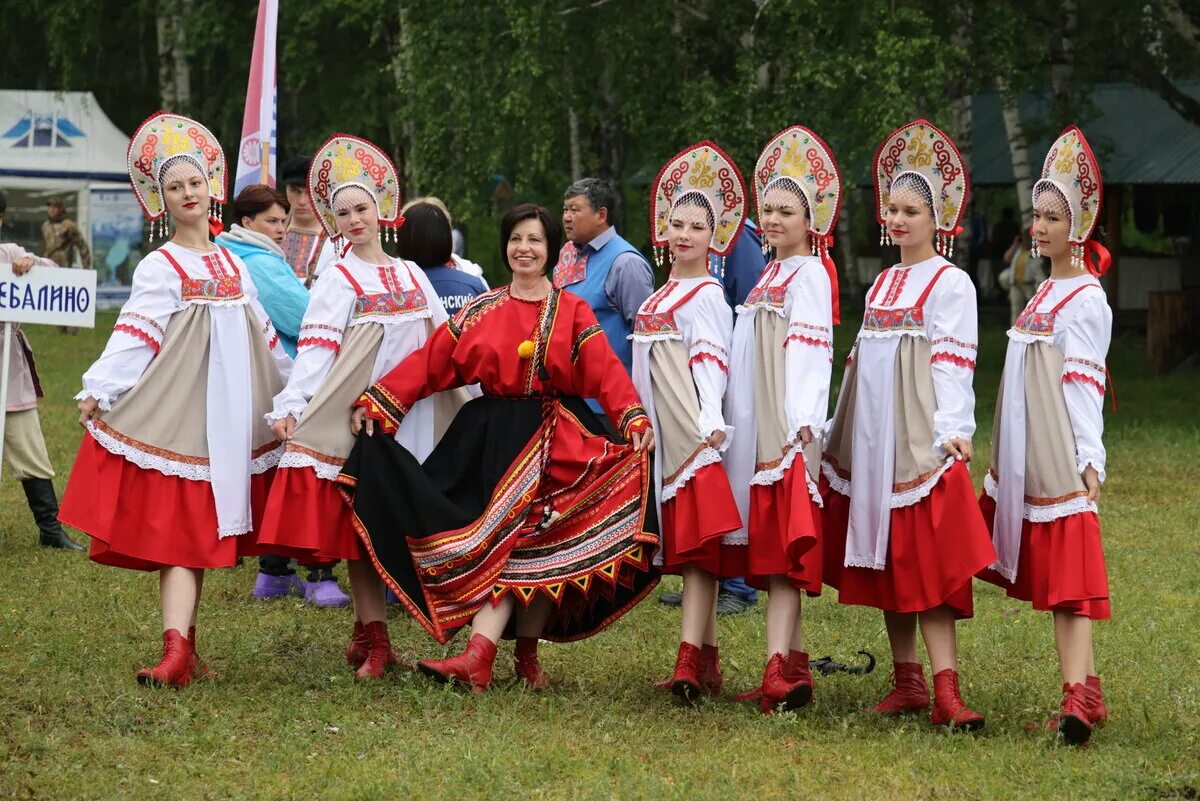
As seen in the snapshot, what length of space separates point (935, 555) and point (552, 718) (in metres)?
1.40

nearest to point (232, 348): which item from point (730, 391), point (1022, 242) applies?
point (730, 391)

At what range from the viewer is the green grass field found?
15.9 feet

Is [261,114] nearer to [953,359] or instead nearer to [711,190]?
[711,190]

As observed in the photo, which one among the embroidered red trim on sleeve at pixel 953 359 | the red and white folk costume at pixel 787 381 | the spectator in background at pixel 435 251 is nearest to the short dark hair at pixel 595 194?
the spectator in background at pixel 435 251

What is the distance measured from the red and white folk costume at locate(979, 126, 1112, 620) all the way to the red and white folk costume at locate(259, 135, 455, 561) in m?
2.10

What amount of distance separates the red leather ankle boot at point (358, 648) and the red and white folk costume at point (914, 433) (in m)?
1.79

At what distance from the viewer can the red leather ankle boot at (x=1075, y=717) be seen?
5241 millimetres

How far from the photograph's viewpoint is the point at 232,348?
Answer: 19.6ft

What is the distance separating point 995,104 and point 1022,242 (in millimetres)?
5207

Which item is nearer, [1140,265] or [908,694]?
[908,694]

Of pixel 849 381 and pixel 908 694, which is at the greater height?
pixel 849 381

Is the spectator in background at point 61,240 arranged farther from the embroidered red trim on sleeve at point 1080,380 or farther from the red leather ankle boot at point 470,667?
the embroidered red trim on sleeve at point 1080,380

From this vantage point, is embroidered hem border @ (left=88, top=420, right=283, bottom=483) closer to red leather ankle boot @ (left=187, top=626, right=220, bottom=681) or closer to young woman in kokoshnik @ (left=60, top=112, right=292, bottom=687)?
young woman in kokoshnik @ (left=60, top=112, right=292, bottom=687)

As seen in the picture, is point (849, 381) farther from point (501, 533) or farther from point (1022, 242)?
point (1022, 242)
